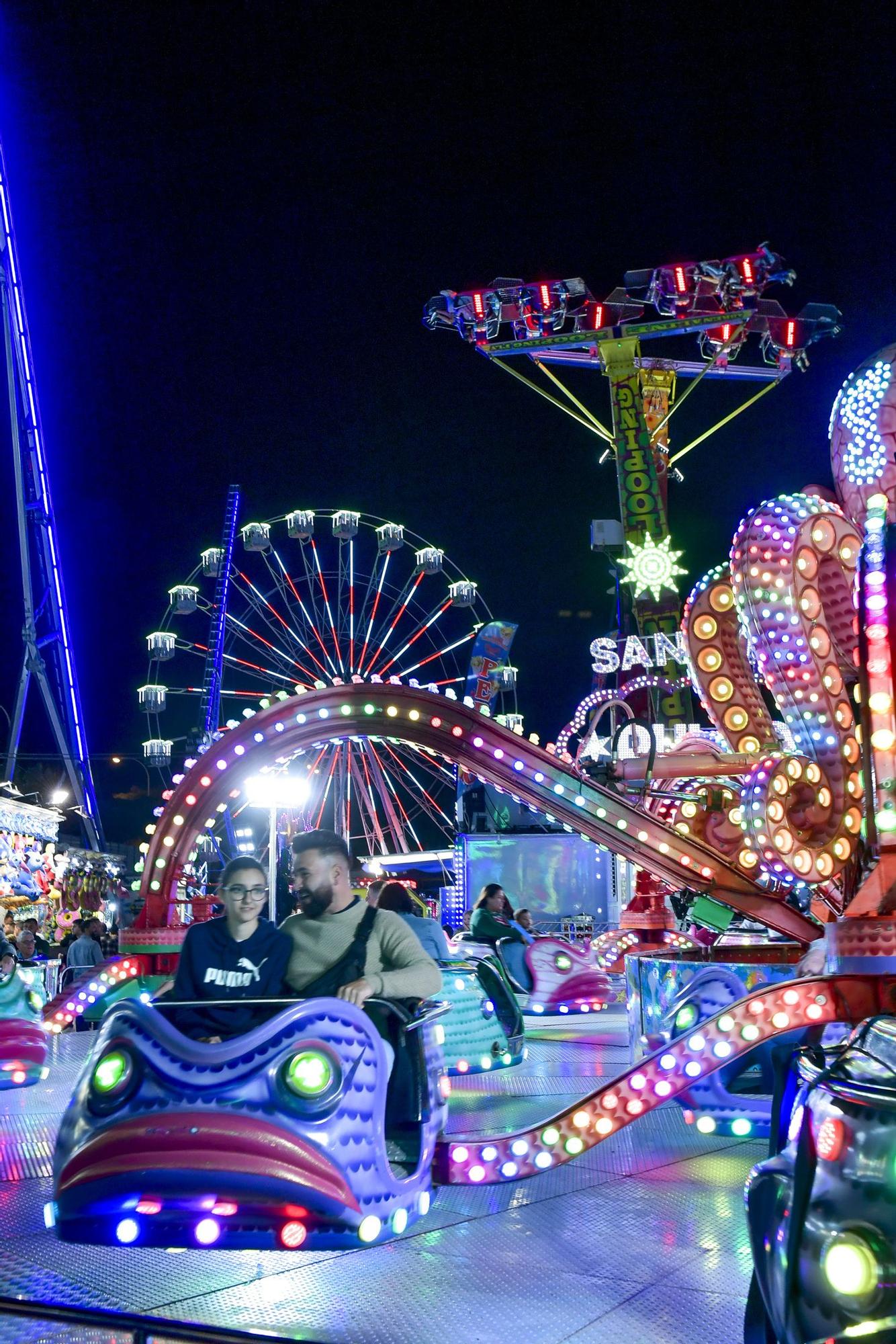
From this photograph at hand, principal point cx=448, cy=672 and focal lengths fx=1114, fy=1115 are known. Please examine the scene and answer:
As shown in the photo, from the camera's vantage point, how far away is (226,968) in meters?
3.89

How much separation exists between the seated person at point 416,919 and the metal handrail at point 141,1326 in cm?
507

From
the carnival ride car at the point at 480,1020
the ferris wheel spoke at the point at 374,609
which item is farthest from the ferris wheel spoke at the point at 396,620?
the carnival ride car at the point at 480,1020

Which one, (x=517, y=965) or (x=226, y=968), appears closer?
(x=226, y=968)

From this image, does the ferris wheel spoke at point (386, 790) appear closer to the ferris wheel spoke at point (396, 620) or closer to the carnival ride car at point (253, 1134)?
the ferris wheel spoke at point (396, 620)

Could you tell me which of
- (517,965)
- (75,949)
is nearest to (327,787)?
(75,949)

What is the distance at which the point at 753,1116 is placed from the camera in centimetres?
543

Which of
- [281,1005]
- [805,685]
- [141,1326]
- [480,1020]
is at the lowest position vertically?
[480,1020]

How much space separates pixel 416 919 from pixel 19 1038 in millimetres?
2849

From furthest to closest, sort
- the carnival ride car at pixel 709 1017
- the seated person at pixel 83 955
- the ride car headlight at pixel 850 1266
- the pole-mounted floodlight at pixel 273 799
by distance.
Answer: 1. the pole-mounted floodlight at pixel 273 799
2. the seated person at pixel 83 955
3. the carnival ride car at pixel 709 1017
4. the ride car headlight at pixel 850 1266

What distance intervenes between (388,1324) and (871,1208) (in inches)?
64.8

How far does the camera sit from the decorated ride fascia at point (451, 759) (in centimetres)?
887

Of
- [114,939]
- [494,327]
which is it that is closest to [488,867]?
[114,939]

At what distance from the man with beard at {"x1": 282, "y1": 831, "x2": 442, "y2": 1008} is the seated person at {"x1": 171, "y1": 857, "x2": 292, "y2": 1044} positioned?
0.31 feet

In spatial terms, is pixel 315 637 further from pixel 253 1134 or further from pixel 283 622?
pixel 253 1134
